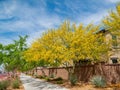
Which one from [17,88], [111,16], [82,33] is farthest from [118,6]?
[17,88]

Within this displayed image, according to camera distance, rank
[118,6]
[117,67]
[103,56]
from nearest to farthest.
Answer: [118,6]
[117,67]
[103,56]

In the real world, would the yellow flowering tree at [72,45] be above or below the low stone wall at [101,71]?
above

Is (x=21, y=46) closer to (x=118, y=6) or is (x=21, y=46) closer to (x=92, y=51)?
(x=92, y=51)

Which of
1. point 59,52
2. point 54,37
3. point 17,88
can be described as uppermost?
point 54,37

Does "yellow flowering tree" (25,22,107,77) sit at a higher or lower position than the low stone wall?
higher

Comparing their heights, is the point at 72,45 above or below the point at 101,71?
above

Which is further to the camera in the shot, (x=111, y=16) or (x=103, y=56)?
(x=103, y=56)

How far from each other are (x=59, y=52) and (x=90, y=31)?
4130 millimetres

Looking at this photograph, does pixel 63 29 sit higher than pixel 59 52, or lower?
higher

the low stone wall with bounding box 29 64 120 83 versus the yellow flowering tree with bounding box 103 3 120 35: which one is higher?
the yellow flowering tree with bounding box 103 3 120 35

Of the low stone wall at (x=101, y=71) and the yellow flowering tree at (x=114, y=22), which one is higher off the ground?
the yellow flowering tree at (x=114, y=22)

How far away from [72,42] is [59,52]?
1.70m

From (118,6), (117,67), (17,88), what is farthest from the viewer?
(17,88)

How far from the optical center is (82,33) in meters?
24.5
